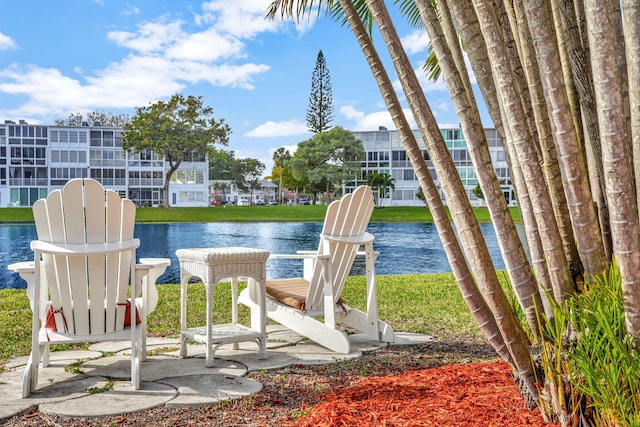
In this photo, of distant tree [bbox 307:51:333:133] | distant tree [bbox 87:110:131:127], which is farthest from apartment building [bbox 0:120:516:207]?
distant tree [bbox 87:110:131:127]

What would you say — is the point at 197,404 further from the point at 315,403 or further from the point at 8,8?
the point at 8,8

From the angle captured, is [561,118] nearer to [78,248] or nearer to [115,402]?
[115,402]

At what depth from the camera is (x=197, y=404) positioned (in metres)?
2.83

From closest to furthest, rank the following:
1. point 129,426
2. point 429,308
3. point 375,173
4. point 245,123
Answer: point 129,426, point 429,308, point 245,123, point 375,173

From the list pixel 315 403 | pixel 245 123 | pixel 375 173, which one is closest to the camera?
pixel 315 403

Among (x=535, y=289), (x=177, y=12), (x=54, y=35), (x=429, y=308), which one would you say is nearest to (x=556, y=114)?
(x=535, y=289)

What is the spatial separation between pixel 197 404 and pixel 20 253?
18.2 metres

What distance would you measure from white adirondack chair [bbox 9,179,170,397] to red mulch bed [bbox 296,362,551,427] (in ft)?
3.99

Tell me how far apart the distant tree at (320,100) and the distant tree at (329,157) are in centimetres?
118

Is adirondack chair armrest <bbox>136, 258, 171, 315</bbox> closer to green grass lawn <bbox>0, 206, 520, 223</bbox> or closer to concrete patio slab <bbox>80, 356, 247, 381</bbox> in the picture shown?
concrete patio slab <bbox>80, 356, 247, 381</bbox>

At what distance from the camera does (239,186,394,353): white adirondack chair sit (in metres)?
4.04

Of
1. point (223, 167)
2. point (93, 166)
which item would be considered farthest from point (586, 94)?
point (223, 167)

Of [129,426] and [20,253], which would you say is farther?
[20,253]

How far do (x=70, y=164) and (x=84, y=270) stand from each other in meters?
46.7
